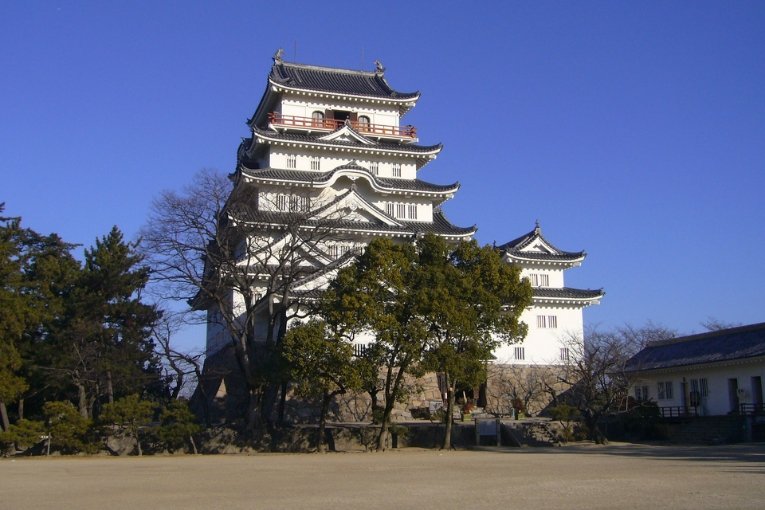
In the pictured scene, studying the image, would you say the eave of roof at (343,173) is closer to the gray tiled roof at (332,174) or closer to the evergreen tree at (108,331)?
→ the gray tiled roof at (332,174)

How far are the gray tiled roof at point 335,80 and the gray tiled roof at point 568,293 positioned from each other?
12.4m

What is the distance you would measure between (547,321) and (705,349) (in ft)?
24.9

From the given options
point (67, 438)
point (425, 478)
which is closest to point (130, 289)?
point (67, 438)

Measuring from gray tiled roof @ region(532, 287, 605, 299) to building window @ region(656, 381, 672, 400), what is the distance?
5303 mm

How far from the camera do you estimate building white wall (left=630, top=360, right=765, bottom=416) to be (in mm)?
31969

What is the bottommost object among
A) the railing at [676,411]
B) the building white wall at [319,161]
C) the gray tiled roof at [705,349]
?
the railing at [676,411]

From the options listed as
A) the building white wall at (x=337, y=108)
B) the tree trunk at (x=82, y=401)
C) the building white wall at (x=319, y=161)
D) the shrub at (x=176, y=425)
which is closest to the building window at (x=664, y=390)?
the building white wall at (x=319, y=161)

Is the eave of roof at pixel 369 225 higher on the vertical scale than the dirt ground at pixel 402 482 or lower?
higher

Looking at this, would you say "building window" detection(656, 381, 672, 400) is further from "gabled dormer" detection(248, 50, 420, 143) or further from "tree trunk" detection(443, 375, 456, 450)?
"gabled dormer" detection(248, 50, 420, 143)

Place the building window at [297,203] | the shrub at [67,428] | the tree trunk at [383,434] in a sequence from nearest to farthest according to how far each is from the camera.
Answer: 1. the shrub at [67,428]
2. the tree trunk at [383,434]
3. the building window at [297,203]

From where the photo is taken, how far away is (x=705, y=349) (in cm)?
3491

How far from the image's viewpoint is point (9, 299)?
27.8m

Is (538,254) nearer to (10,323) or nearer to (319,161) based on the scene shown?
(319,161)

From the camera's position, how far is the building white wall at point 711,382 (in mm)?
31969
